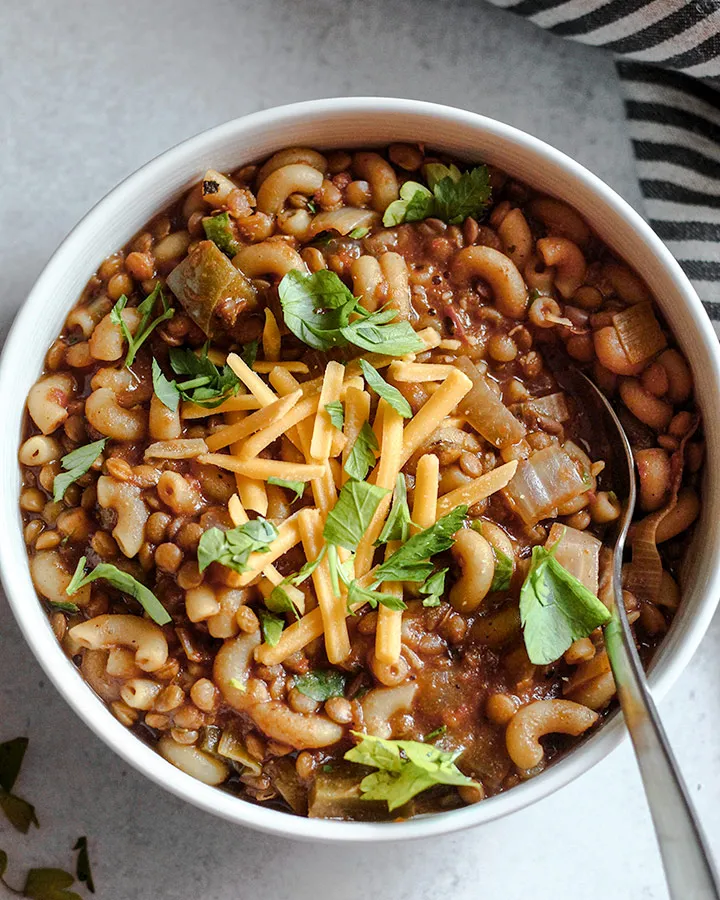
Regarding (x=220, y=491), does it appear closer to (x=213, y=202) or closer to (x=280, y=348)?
(x=280, y=348)

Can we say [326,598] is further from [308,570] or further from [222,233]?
[222,233]

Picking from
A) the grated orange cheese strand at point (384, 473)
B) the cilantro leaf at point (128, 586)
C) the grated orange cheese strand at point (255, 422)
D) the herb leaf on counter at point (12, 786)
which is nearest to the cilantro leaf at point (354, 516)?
the grated orange cheese strand at point (384, 473)

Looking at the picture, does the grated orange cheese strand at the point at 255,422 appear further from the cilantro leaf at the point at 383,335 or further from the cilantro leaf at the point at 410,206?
the cilantro leaf at the point at 410,206

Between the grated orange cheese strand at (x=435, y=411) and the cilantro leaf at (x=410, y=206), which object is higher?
the cilantro leaf at (x=410, y=206)

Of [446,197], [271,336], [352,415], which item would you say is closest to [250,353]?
[271,336]

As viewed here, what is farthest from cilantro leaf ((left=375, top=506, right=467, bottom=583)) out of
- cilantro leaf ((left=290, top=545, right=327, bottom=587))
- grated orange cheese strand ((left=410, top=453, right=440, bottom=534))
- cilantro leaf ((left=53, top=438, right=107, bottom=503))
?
cilantro leaf ((left=53, top=438, right=107, bottom=503))

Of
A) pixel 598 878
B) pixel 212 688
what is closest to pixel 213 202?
pixel 212 688

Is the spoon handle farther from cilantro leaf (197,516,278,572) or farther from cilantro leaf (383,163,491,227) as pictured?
cilantro leaf (383,163,491,227)
